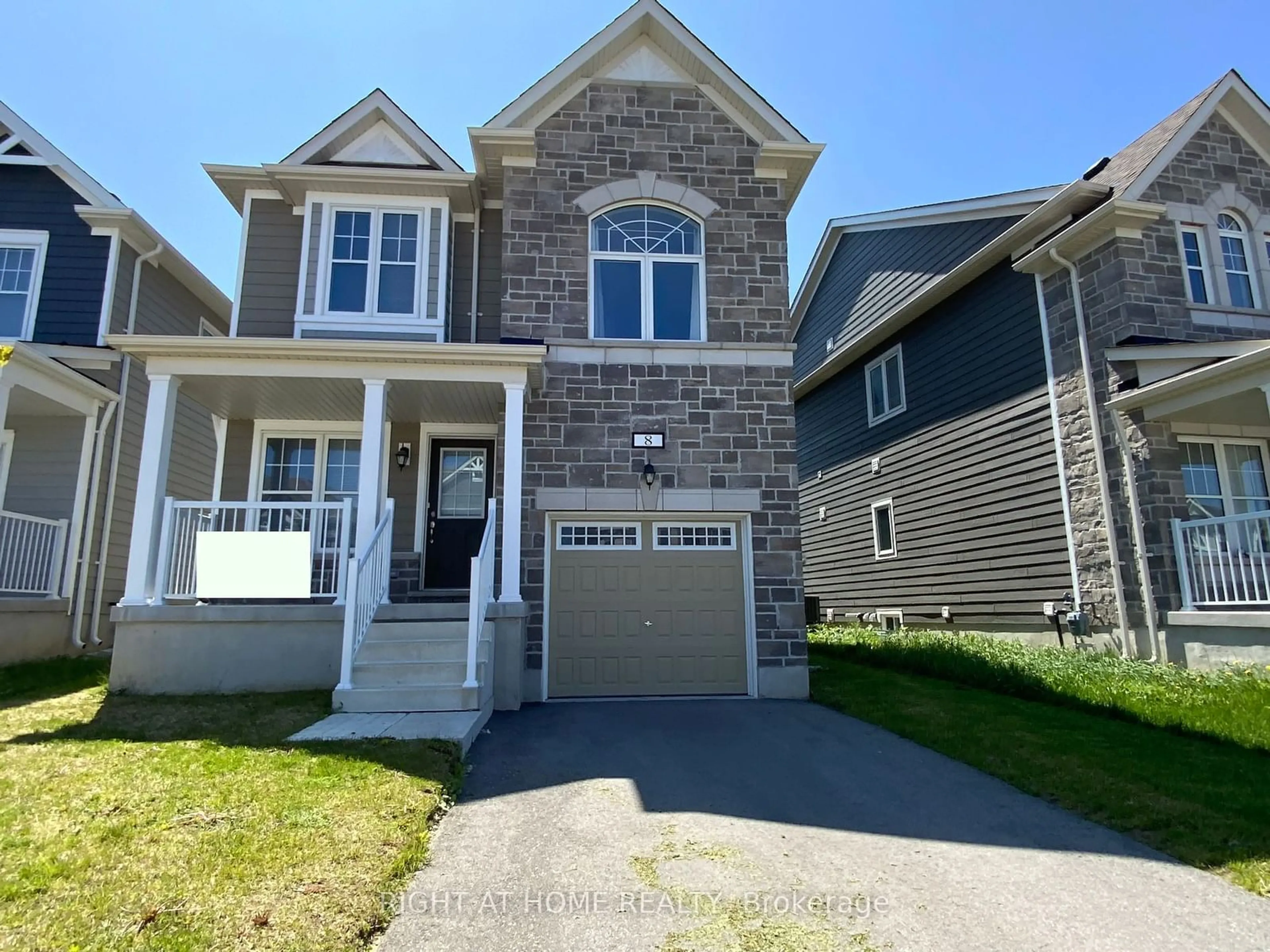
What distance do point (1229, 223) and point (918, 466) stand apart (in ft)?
18.0

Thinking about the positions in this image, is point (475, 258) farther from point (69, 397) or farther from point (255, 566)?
point (69, 397)

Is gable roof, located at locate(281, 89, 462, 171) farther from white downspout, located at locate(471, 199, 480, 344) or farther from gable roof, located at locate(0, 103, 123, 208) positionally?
gable roof, located at locate(0, 103, 123, 208)

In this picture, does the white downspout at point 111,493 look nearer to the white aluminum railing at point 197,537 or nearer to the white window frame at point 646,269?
the white aluminum railing at point 197,537

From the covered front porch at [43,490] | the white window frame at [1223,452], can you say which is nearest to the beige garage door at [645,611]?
the white window frame at [1223,452]

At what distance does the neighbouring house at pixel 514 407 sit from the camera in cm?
805

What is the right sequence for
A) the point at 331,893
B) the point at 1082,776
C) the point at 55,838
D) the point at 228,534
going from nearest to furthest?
the point at 331,893, the point at 55,838, the point at 1082,776, the point at 228,534

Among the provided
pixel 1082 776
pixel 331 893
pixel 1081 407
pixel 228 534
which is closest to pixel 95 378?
pixel 228 534

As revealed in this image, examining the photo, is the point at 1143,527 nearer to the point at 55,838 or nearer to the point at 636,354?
the point at 636,354

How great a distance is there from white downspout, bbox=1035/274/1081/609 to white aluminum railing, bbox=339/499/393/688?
851cm

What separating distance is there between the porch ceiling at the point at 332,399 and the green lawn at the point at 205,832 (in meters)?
3.90

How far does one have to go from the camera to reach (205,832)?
3.76 m

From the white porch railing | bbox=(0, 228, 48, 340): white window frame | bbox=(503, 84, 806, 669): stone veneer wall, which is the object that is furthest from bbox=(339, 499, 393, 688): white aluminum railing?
bbox=(0, 228, 48, 340): white window frame

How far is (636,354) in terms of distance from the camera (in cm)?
961

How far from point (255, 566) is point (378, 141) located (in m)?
6.39
